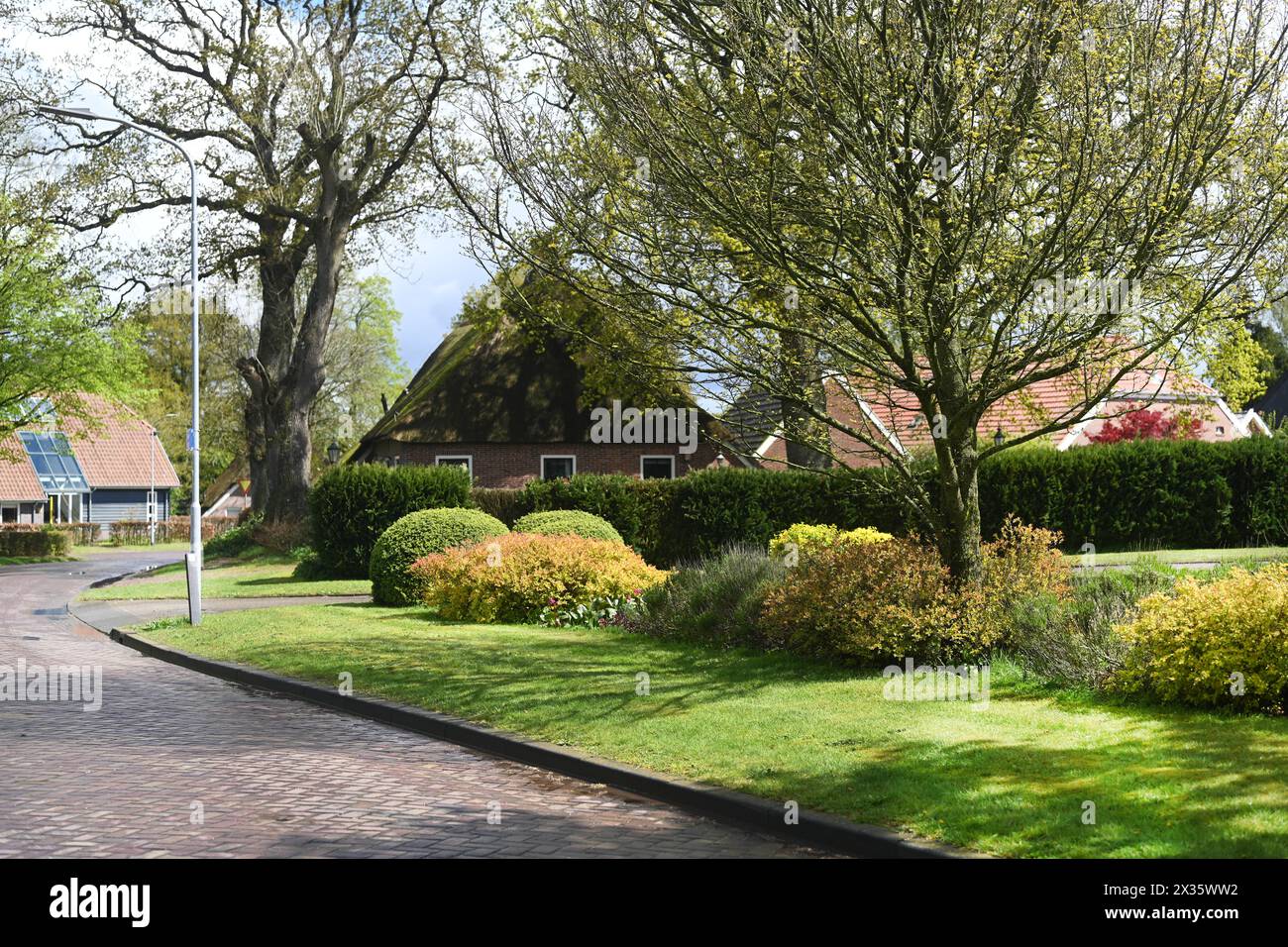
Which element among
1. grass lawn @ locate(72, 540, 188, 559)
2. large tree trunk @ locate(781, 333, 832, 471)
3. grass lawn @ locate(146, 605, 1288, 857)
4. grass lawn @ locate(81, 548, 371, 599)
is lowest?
grass lawn @ locate(146, 605, 1288, 857)

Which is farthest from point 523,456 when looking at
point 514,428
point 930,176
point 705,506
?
point 930,176

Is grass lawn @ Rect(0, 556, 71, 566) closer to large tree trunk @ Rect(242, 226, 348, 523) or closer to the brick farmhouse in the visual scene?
large tree trunk @ Rect(242, 226, 348, 523)

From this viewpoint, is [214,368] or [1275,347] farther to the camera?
[214,368]

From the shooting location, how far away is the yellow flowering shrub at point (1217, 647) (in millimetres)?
9156

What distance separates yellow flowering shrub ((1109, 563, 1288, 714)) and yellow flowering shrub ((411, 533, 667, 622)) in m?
9.10

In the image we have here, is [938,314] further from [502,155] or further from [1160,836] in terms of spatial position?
[1160,836]

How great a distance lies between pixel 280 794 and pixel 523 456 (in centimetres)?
3086

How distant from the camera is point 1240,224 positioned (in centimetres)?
1121

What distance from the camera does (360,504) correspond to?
29.2 metres

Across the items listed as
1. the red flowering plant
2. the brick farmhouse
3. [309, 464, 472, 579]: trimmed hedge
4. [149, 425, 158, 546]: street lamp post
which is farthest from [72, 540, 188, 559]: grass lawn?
the red flowering plant

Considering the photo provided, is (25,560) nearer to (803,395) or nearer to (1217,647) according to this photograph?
(803,395)

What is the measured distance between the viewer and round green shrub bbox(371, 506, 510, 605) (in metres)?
21.5

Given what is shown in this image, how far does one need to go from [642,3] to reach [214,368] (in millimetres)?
62586

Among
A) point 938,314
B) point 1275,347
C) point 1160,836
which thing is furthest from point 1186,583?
point 1275,347
